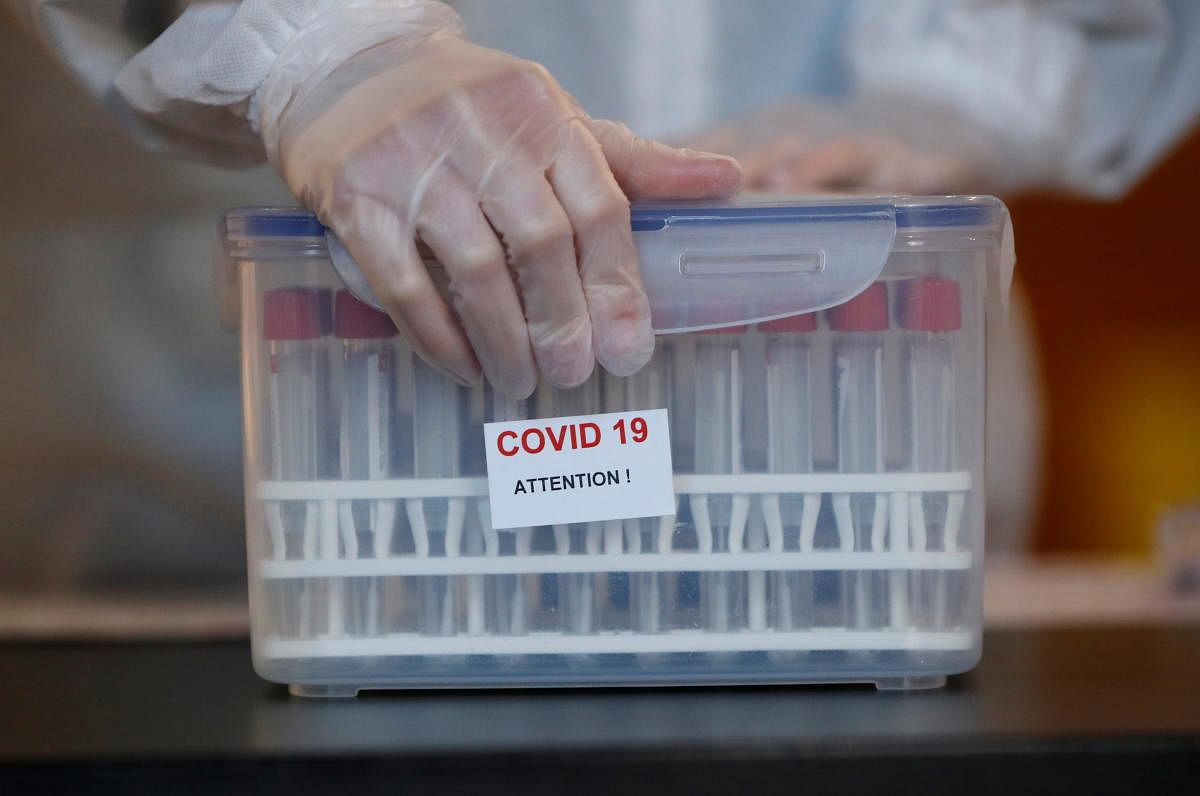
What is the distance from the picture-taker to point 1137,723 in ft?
1.62

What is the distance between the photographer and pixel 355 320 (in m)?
0.52

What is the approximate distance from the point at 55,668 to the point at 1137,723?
57cm

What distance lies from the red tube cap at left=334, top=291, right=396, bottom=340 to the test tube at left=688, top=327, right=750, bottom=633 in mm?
153

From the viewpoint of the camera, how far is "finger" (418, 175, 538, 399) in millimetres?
499

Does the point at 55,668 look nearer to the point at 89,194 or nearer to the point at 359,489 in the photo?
the point at 359,489

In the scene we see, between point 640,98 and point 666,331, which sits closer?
point 666,331

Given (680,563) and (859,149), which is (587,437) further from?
(859,149)

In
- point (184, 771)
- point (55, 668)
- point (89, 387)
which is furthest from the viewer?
point (89, 387)

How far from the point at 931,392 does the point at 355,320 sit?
0.92 ft

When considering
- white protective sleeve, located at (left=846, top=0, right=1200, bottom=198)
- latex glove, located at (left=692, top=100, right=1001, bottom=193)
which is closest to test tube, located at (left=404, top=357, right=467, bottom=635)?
latex glove, located at (left=692, top=100, right=1001, bottom=193)

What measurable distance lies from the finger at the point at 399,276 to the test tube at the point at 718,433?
0.39ft

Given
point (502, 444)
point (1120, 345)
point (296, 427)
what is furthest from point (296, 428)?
point (1120, 345)

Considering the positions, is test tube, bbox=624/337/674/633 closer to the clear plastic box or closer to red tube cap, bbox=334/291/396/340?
the clear plastic box

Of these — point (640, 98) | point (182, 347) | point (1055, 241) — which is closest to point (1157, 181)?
point (1055, 241)
